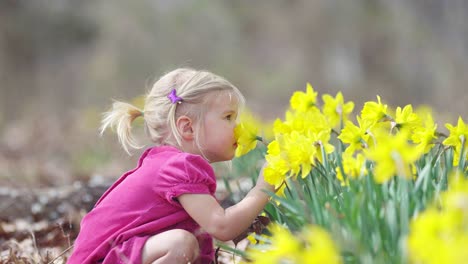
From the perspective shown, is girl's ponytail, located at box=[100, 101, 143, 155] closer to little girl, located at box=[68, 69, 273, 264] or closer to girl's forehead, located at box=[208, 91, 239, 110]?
little girl, located at box=[68, 69, 273, 264]

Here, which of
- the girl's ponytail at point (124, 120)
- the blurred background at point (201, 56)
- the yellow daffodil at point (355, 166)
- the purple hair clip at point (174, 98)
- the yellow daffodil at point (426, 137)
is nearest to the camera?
the yellow daffodil at point (355, 166)

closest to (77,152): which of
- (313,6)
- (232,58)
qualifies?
(313,6)

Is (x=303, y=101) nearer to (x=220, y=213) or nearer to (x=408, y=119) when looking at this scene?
(x=408, y=119)

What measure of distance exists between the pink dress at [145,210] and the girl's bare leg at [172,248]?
4 centimetres

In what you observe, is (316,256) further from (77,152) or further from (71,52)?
(71,52)

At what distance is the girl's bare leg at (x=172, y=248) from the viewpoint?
1871 mm

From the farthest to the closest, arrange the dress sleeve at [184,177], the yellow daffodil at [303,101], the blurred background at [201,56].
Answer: the blurred background at [201,56] < the yellow daffodil at [303,101] < the dress sleeve at [184,177]

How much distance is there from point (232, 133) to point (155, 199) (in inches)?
14.6

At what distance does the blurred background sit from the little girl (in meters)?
3.95

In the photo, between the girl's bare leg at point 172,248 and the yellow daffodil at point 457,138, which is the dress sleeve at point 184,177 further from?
the yellow daffodil at point 457,138

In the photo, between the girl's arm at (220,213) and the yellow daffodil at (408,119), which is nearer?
the girl's arm at (220,213)

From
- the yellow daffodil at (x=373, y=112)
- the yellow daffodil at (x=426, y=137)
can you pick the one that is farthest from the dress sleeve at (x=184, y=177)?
the yellow daffodil at (x=426, y=137)

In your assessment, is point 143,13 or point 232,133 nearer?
point 232,133

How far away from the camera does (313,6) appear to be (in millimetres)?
16266
